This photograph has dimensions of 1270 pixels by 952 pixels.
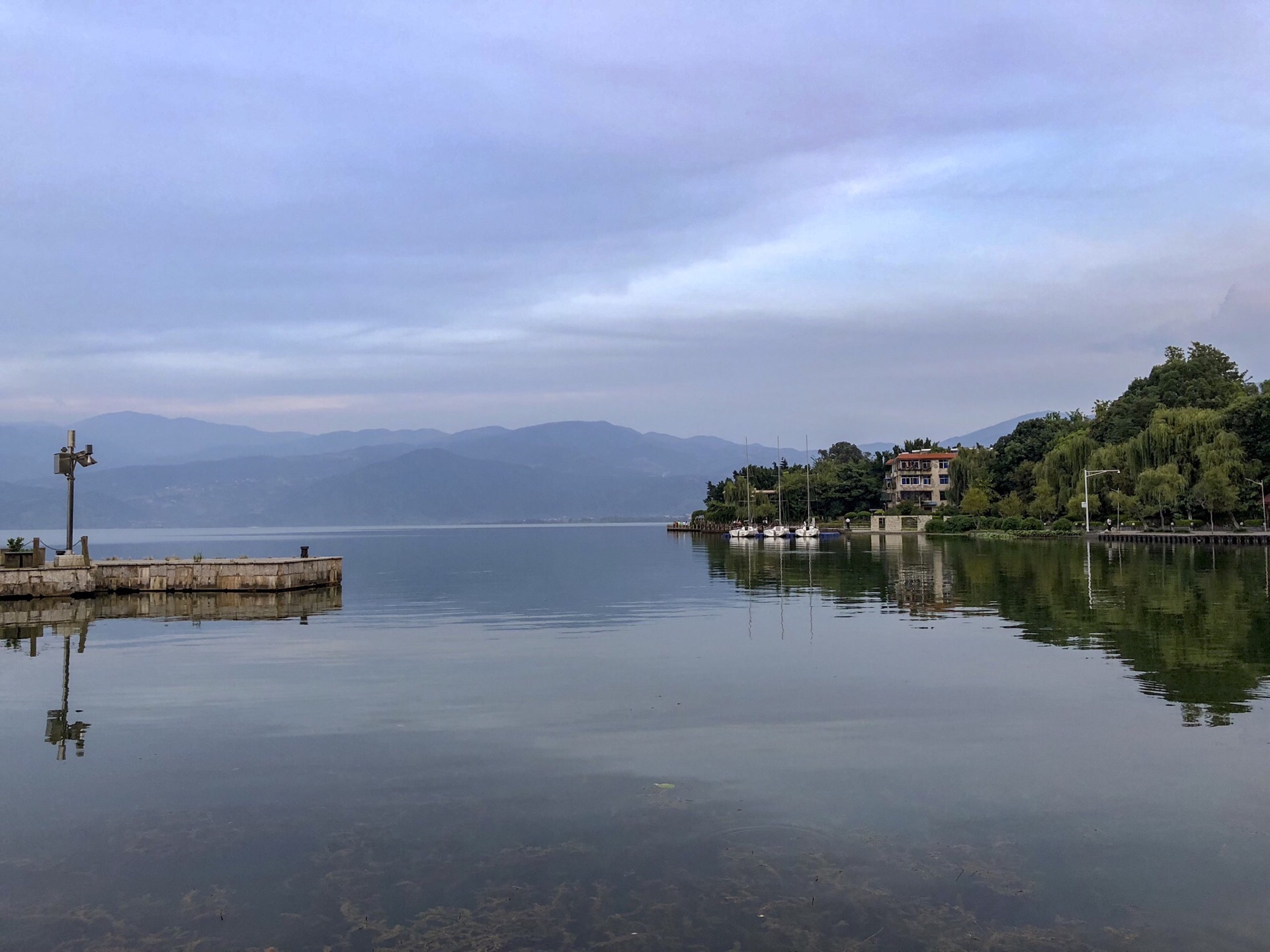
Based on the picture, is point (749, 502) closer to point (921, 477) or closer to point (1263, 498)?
point (921, 477)

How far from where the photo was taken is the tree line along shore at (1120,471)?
95938mm

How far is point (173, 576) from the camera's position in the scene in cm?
4825

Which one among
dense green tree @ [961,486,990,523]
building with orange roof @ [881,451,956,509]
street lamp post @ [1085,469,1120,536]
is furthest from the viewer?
building with orange roof @ [881,451,956,509]

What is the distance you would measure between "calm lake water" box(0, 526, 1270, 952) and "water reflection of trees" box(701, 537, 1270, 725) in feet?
1.00

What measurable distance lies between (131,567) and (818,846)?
45.3 meters

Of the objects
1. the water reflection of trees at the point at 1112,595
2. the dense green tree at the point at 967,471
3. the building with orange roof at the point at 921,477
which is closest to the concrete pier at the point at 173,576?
the water reflection of trees at the point at 1112,595

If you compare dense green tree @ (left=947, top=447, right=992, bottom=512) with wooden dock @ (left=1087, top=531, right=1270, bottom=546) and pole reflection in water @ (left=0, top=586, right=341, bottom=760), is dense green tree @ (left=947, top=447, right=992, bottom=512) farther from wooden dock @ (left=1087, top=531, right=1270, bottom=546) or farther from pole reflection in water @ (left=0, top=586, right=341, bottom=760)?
pole reflection in water @ (left=0, top=586, right=341, bottom=760)

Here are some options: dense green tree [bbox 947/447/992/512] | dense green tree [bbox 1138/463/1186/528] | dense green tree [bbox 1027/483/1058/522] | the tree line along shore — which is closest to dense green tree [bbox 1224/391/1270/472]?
the tree line along shore

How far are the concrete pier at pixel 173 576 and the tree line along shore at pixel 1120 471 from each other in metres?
81.1

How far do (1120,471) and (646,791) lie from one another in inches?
4311

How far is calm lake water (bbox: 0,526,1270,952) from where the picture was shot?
29.8ft

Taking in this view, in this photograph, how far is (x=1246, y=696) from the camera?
1850 centimetres

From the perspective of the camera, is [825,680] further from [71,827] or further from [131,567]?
[131,567]

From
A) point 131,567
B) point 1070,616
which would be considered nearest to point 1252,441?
point 1070,616
